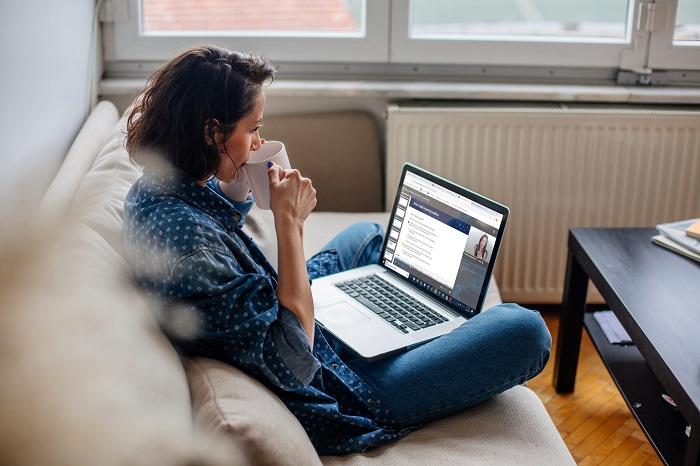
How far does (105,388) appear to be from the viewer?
2.78 feet

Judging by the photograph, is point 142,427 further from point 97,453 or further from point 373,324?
point 373,324

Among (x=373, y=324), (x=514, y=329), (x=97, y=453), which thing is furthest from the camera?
(x=373, y=324)

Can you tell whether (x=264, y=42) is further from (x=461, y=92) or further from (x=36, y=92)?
(x=36, y=92)

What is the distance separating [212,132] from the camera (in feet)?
4.38

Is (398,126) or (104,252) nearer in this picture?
(104,252)

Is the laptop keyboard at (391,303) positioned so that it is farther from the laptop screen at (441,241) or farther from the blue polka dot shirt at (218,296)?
the blue polka dot shirt at (218,296)

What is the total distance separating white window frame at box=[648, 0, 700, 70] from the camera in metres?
2.57

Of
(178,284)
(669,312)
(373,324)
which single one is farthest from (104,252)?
(669,312)

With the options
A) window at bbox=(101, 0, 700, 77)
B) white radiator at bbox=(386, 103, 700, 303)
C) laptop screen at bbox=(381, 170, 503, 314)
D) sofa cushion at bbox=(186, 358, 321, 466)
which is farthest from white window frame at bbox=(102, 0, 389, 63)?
sofa cushion at bbox=(186, 358, 321, 466)

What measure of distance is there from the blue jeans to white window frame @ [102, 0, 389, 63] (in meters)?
1.33

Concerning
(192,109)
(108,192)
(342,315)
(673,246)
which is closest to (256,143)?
(192,109)

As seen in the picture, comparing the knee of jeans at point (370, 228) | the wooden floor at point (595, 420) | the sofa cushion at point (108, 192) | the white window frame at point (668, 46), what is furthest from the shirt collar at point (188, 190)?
the white window frame at point (668, 46)

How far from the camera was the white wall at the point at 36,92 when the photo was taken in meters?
1.61

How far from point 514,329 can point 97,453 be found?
2.92 feet
